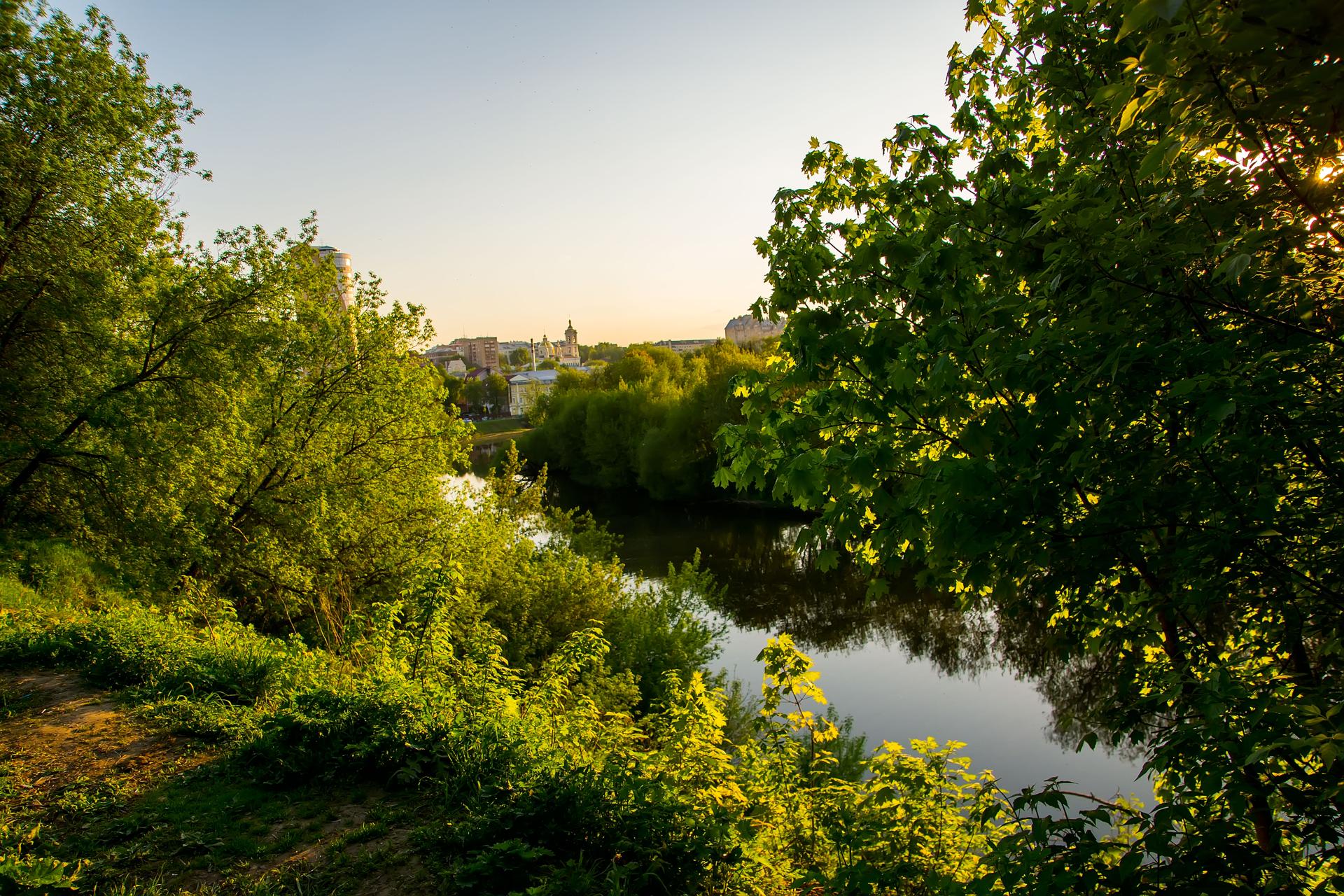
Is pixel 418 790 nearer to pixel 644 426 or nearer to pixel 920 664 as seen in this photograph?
pixel 920 664

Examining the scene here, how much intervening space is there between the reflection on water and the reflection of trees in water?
0.05 meters

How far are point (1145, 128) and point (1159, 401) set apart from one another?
1.50 m

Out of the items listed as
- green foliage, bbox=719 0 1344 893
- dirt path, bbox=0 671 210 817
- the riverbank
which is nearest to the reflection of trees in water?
green foliage, bbox=719 0 1344 893

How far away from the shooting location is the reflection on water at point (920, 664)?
1222cm

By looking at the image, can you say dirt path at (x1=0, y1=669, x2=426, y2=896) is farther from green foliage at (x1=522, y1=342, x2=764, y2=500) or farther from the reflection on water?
green foliage at (x1=522, y1=342, x2=764, y2=500)

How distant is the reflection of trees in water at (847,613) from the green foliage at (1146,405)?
1915 mm

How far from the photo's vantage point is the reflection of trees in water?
1455cm

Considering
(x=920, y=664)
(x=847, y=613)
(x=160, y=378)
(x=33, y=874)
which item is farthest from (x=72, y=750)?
→ (x=847, y=613)

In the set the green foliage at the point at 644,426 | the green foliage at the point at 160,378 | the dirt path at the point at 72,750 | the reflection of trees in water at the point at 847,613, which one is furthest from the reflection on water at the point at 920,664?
the green foliage at the point at 644,426

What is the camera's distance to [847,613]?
20.2m

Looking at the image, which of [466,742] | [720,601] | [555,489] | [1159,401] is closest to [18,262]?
[466,742]

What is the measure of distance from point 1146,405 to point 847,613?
60.3ft

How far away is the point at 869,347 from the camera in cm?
345

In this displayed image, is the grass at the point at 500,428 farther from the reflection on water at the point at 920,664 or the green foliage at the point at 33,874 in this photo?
the green foliage at the point at 33,874
